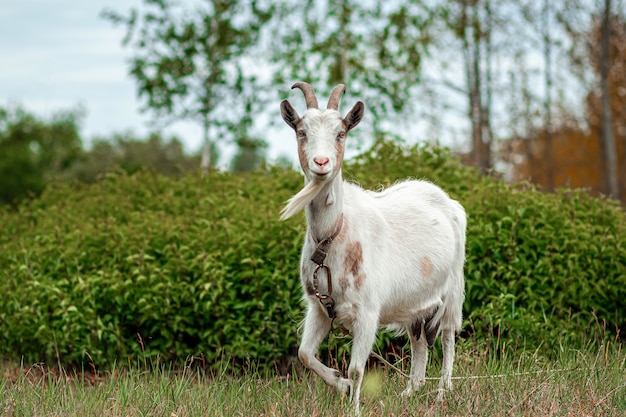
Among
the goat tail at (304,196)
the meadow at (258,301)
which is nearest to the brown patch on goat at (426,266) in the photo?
the meadow at (258,301)

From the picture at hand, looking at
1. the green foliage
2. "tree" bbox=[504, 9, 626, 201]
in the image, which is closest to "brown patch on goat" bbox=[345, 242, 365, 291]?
"tree" bbox=[504, 9, 626, 201]

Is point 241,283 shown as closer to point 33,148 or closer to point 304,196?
point 304,196

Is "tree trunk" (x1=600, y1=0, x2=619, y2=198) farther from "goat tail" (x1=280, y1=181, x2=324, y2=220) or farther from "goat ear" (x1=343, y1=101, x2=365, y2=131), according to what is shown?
"goat tail" (x1=280, y1=181, x2=324, y2=220)

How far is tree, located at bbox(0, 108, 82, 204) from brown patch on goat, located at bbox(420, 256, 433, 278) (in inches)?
1364

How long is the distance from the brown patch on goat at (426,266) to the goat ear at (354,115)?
1.09 m

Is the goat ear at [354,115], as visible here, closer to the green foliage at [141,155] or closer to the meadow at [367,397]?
the meadow at [367,397]

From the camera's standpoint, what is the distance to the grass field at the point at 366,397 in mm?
4379

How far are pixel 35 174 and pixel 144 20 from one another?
25.2 meters

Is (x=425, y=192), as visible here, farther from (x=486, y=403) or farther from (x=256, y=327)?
(x=256, y=327)

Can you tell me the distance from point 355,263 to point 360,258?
0.05 m

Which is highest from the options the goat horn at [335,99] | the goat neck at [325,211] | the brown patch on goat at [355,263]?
the goat horn at [335,99]

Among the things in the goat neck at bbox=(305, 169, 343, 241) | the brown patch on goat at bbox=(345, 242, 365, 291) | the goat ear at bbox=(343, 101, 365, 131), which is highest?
the goat ear at bbox=(343, 101, 365, 131)

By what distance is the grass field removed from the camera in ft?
14.4

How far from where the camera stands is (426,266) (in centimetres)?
479
